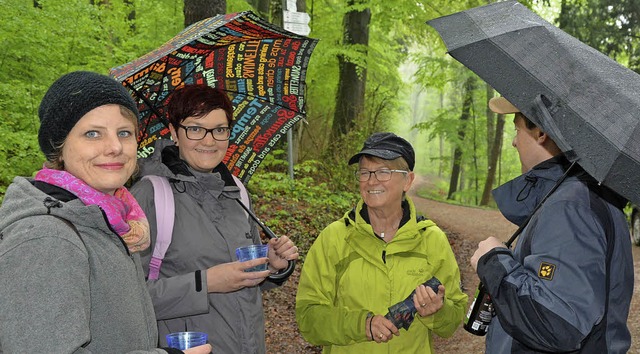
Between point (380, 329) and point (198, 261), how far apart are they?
42.6 inches

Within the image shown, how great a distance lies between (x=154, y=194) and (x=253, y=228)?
771 millimetres

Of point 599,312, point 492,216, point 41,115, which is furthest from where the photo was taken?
point 492,216

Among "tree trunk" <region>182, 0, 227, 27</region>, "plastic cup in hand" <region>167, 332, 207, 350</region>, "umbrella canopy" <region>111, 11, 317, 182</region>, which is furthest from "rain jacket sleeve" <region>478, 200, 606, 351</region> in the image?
"tree trunk" <region>182, 0, 227, 27</region>

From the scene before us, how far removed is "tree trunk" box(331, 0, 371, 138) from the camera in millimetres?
14758

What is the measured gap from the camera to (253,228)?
351 centimetres

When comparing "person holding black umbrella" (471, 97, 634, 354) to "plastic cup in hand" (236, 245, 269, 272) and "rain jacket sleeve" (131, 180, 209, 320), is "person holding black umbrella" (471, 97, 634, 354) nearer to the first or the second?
"plastic cup in hand" (236, 245, 269, 272)

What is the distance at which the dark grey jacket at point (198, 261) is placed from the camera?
285 cm

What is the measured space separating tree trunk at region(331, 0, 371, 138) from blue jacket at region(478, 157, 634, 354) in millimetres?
12044

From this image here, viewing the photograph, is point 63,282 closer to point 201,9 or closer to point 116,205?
point 116,205

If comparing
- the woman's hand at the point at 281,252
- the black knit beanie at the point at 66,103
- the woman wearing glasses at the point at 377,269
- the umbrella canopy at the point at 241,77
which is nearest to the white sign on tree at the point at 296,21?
the umbrella canopy at the point at 241,77

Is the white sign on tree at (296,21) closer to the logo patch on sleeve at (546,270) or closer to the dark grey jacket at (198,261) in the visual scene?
the dark grey jacket at (198,261)

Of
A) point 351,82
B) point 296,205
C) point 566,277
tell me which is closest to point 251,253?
point 566,277

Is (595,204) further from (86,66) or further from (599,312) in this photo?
(86,66)

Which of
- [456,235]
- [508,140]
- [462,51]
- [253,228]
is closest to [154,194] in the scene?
[253,228]
